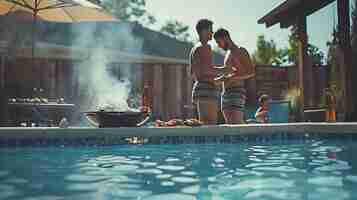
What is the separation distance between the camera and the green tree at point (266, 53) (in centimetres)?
2677

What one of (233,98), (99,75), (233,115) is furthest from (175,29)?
A: (233,98)

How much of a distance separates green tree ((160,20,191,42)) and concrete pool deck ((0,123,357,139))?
43977 millimetres

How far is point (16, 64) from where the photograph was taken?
31.3ft

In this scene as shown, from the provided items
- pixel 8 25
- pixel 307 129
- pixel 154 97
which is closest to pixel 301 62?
pixel 307 129

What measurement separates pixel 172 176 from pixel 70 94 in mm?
7373

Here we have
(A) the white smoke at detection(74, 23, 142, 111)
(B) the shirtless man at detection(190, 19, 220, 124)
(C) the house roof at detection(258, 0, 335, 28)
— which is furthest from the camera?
(A) the white smoke at detection(74, 23, 142, 111)

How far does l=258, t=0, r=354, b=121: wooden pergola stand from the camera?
21.3 feet

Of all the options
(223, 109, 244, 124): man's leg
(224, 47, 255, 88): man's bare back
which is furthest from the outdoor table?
(224, 47, 255, 88): man's bare back

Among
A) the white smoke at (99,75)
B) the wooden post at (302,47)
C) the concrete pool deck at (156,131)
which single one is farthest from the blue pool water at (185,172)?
the white smoke at (99,75)

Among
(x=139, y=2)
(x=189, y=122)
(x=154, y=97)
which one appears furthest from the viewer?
(x=139, y=2)

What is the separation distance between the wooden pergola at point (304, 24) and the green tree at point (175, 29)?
39.7 m

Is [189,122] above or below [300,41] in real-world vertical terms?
below

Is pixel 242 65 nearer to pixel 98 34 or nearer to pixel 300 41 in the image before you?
pixel 300 41

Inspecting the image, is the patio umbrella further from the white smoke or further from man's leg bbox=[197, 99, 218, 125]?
man's leg bbox=[197, 99, 218, 125]
